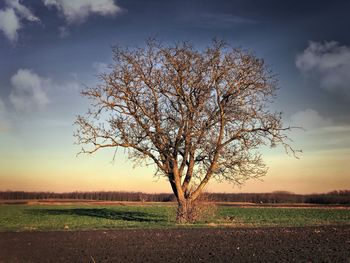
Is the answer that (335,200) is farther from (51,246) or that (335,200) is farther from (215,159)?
(51,246)

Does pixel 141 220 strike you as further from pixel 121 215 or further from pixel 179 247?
pixel 179 247

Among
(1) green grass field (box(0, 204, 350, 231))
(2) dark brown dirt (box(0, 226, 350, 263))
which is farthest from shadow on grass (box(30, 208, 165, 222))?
(2) dark brown dirt (box(0, 226, 350, 263))

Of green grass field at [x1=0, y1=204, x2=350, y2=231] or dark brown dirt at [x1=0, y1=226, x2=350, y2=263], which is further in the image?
green grass field at [x1=0, y1=204, x2=350, y2=231]

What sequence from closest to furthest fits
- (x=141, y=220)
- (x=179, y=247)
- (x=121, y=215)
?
(x=179, y=247)
(x=141, y=220)
(x=121, y=215)

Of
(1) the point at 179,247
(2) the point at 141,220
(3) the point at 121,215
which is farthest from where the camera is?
(3) the point at 121,215

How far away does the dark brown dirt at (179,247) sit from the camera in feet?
54.9

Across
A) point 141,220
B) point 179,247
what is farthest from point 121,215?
point 179,247

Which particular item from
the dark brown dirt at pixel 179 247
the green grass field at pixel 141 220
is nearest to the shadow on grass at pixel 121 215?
the green grass field at pixel 141 220

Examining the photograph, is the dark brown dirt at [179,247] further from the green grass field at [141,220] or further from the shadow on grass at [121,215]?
the shadow on grass at [121,215]

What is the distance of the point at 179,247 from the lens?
1975 cm

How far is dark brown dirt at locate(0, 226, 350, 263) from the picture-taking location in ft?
54.9

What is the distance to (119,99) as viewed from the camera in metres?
36.1

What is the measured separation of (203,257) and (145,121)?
812 inches

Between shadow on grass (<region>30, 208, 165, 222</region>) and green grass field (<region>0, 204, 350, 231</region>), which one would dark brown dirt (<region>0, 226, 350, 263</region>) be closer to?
green grass field (<region>0, 204, 350, 231</region>)
